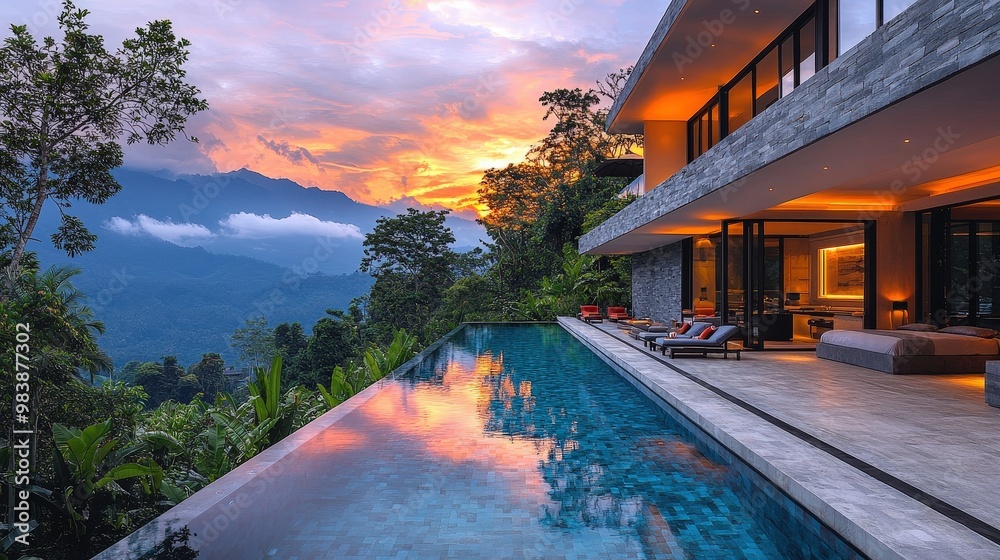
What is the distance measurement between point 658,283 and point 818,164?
40.8 feet

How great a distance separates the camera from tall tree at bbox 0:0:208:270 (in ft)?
28.6

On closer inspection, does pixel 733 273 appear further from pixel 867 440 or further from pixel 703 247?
pixel 867 440


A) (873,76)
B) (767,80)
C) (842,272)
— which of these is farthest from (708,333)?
(873,76)

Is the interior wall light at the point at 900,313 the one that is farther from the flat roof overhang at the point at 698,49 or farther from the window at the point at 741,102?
the flat roof overhang at the point at 698,49

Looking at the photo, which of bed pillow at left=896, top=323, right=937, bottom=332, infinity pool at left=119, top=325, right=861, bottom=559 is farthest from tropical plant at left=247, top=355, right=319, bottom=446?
bed pillow at left=896, top=323, right=937, bottom=332

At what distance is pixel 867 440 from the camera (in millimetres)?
5000

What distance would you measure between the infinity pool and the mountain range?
30.3 meters

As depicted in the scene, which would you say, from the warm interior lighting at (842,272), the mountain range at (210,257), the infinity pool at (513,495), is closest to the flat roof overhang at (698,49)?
the warm interior lighting at (842,272)

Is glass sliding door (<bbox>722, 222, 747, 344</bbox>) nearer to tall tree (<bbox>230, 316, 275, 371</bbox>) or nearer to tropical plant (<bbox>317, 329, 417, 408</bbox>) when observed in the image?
tropical plant (<bbox>317, 329, 417, 408</bbox>)

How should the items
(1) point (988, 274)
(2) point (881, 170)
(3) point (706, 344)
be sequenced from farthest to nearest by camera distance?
1. (3) point (706, 344)
2. (1) point (988, 274)
3. (2) point (881, 170)

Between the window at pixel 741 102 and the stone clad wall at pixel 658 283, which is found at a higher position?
the window at pixel 741 102


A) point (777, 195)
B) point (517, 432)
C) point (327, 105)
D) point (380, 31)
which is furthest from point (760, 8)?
point (327, 105)

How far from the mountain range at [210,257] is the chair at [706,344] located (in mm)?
26392

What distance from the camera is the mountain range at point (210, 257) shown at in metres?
57.2
